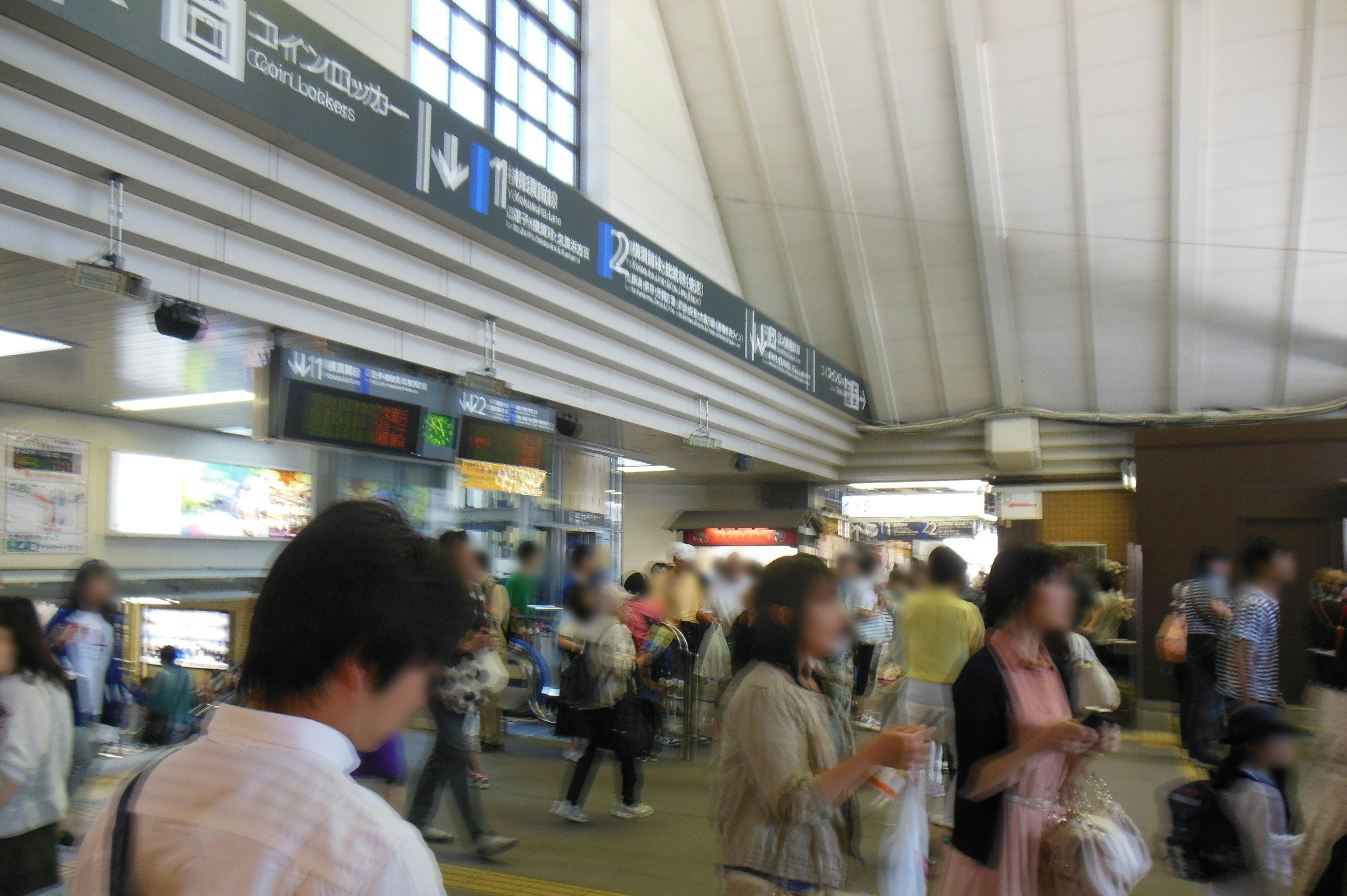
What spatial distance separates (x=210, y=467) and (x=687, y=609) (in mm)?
5269

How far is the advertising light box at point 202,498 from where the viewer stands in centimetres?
910

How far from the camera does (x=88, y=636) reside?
515 cm

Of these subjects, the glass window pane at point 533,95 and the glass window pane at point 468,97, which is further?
the glass window pane at point 533,95

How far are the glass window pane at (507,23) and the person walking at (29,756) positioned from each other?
6903mm

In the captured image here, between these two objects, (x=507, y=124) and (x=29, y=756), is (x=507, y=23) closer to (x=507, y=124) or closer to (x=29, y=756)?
(x=507, y=124)

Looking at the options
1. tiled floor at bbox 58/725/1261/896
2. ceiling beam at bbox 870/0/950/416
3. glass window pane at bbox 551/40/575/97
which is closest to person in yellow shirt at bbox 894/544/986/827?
tiled floor at bbox 58/725/1261/896

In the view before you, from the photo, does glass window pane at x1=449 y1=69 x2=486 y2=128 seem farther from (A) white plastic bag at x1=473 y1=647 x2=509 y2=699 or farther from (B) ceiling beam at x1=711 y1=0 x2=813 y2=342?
(A) white plastic bag at x1=473 y1=647 x2=509 y2=699

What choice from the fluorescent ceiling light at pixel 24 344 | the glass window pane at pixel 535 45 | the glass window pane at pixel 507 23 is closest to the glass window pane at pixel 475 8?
the glass window pane at pixel 507 23

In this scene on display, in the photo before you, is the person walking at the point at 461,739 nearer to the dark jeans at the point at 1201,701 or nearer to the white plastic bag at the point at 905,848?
the white plastic bag at the point at 905,848

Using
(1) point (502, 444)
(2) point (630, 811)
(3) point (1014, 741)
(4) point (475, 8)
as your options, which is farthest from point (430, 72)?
(3) point (1014, 741)

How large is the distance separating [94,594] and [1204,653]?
22.2 ft

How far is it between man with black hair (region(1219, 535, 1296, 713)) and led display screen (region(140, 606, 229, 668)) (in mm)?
7481

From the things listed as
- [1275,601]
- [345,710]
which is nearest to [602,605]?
[1275,601]

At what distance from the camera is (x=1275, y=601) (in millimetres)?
5035
